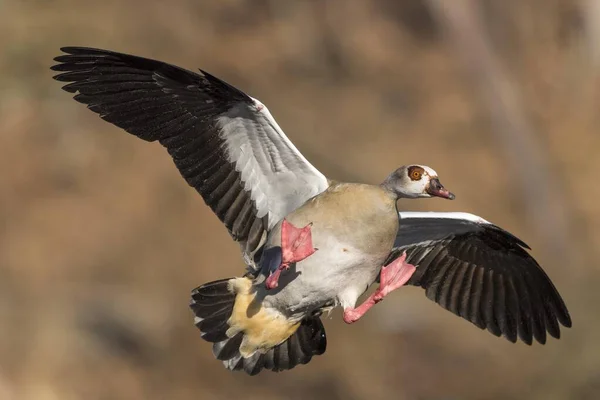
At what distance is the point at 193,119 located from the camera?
565cm

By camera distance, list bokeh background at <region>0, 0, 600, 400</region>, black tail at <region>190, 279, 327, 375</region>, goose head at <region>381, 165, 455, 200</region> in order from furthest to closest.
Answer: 1. bokeh background at <region>0, 0, 600, 400</region>
2. black tail at <region>190, 279, 327, 375</region>
3. goose head at <region>381, 165, 455, 200</region>

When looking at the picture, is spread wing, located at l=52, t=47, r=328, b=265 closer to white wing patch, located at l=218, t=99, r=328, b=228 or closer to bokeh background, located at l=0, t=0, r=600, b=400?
white wing patch, located at l=218, t=99, r=328, b=228

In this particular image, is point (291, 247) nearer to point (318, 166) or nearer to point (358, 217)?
point (358, 217)

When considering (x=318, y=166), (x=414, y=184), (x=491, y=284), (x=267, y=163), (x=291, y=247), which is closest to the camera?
(x=291, y=247)

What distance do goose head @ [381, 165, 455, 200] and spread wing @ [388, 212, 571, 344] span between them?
81 cm

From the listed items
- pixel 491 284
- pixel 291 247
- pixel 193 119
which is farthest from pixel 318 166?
pixel 291 247

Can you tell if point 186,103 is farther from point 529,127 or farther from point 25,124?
point 529,127

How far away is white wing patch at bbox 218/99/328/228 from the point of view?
5.57m

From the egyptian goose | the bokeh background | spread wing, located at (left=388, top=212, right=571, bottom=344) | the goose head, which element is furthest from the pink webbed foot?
the bokeh background

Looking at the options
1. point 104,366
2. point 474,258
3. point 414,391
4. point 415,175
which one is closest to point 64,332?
point 104,366

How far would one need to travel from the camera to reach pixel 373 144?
13203mm

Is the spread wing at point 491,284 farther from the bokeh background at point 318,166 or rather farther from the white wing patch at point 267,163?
the bokeh background at point 318,166

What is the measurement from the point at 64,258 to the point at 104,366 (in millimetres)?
1116

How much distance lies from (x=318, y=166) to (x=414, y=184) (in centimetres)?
579
